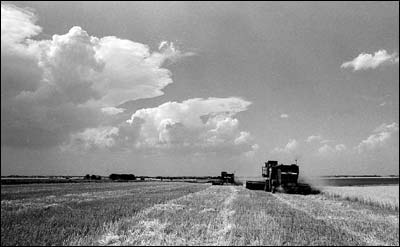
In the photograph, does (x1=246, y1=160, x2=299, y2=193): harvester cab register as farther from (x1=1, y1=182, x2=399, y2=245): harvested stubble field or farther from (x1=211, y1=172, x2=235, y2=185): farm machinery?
(x1=211, y1=172, x2=235, y2=185): farm machinery

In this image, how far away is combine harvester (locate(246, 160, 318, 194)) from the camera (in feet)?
134

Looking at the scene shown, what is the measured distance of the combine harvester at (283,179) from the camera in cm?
4081

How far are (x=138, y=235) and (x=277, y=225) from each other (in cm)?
594

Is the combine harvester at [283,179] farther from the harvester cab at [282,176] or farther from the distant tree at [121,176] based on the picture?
the distant tree at [121,176]

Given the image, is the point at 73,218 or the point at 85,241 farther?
the point at 73,218

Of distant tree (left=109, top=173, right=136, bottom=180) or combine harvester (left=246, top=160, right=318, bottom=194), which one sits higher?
combine harvester (left=246, top=160, right=318, bottom=194)

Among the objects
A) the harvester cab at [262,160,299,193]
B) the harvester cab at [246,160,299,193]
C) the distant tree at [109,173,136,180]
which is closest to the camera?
the harvester cab at [246,160,299,193]

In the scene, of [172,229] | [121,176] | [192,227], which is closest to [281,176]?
[192,227]

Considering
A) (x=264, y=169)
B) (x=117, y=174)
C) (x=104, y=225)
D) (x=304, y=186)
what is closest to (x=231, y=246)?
(x=104, y=225)

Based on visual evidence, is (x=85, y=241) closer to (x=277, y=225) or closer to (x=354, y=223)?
(x=277, y=225)

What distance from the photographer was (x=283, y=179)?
4291 cm

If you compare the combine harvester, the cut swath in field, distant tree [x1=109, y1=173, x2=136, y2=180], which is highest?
the combine harvester

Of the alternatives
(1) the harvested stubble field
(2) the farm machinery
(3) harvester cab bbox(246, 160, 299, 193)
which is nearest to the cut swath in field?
(1) the harvested stubble field

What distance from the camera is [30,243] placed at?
508 inches
